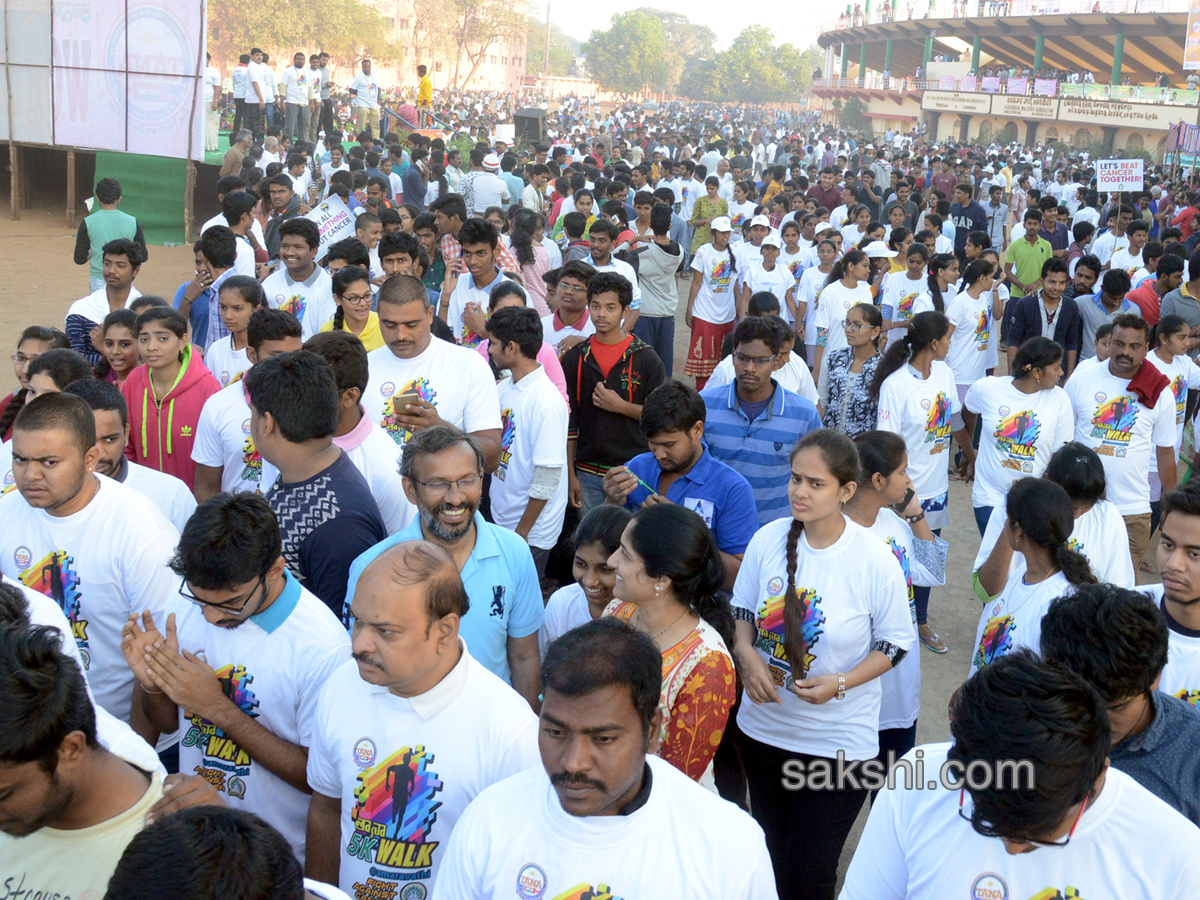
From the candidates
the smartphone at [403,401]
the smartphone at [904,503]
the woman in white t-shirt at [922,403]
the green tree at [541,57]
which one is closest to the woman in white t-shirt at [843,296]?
the woman in white t-shirt at [922,403]

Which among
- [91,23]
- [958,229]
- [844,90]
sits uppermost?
[844,90]

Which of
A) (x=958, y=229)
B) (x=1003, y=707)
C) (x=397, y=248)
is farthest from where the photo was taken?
(x=958, y=229)

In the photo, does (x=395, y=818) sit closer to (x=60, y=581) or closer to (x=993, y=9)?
(x=60, y=581)

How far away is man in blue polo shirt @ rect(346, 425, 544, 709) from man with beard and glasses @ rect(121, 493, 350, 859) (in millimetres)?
358

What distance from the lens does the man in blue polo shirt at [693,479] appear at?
391cm

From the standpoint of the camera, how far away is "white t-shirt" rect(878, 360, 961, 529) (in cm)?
566

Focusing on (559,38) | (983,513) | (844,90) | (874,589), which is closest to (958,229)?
(983,513)

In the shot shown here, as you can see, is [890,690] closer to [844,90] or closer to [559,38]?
[844,90]

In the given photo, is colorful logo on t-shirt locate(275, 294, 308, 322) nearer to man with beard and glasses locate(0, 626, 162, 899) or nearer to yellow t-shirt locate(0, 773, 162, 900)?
man with beard and glasses locate(0, 626, 162, 899)

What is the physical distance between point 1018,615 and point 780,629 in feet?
2.65

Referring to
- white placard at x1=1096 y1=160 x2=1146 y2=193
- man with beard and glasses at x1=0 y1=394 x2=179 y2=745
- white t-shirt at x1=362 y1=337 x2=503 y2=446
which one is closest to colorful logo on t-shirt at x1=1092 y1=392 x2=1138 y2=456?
white t-shirt at x1=362 y1=337 x2=503 y2=446

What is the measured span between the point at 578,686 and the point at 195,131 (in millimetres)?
15600

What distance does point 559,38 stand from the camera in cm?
16800

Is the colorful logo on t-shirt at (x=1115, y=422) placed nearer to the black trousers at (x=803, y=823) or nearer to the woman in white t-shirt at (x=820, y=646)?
the woman in white t-shirt at (x=820, y=646)
